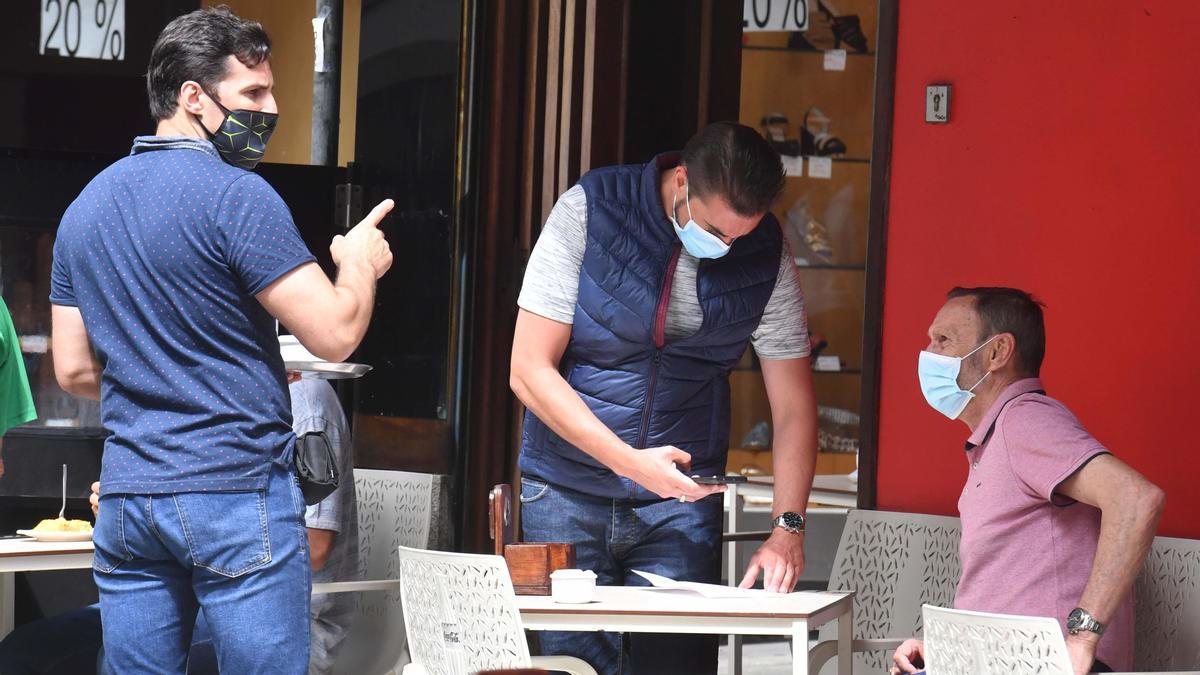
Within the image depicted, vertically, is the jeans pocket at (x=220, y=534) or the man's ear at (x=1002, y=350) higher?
the man's ear at (x=1002, y=350)

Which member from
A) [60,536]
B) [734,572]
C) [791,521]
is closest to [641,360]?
[791,521]

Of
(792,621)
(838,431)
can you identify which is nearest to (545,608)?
(792,621)

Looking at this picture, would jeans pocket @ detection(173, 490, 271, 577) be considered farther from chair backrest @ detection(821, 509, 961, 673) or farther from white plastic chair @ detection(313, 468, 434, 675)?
chair backrest @ detection(821, 509, 961, 673)

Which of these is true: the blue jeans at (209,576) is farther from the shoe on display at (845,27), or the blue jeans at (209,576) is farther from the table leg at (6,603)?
the shoe on display at (845,27)

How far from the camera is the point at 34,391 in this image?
5.86m

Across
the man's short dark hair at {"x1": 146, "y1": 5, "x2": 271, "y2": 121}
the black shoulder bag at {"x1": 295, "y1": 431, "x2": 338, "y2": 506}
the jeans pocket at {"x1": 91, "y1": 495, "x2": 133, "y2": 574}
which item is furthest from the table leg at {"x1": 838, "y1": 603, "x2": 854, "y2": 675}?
the man's short dark hair at {"x1": 146, "y1": 5, "x2": 271, "y2": 121}

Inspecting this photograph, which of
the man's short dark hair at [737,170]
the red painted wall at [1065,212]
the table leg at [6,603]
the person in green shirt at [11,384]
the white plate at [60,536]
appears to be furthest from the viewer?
the table leg at [6,603]

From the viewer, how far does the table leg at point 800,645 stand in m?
2.96

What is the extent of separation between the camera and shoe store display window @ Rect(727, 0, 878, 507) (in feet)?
24.8

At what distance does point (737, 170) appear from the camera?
3289mm

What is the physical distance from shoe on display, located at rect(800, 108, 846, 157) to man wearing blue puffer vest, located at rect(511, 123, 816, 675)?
4205 mm

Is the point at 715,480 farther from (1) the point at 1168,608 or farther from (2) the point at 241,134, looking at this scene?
(2) the point at 241,134

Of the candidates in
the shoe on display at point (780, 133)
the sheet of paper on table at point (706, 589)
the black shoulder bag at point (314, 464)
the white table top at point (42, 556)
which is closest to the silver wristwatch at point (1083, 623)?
the sheet of paper on table at point (706, 589)

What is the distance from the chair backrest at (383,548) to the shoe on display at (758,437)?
305 centimetres
